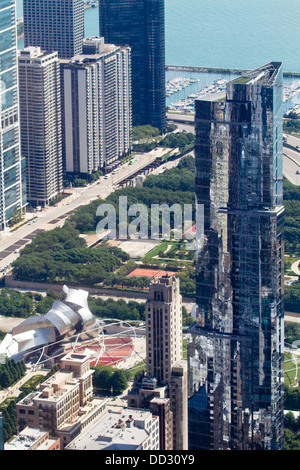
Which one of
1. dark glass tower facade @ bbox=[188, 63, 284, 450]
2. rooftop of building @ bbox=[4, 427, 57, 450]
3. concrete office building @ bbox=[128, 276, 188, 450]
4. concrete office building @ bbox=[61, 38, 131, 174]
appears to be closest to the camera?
rooftop of building @ bbox=[4, 427, 57, 450]

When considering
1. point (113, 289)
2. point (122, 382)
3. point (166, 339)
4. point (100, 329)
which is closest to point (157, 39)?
point (113, 289)

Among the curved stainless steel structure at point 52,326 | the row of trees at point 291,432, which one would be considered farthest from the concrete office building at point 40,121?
the row of trees at point 291,432

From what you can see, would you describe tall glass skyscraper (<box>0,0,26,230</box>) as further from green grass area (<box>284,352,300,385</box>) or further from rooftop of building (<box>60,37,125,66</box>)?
green grass area (<box>284,352,300,385</box>)

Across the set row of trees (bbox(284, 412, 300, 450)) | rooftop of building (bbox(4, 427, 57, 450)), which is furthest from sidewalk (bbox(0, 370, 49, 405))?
rooftop of building (bbox(4, 427, 57, 450))

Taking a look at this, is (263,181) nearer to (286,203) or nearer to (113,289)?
(113,289)

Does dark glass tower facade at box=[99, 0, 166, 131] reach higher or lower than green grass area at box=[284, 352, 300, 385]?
higher
